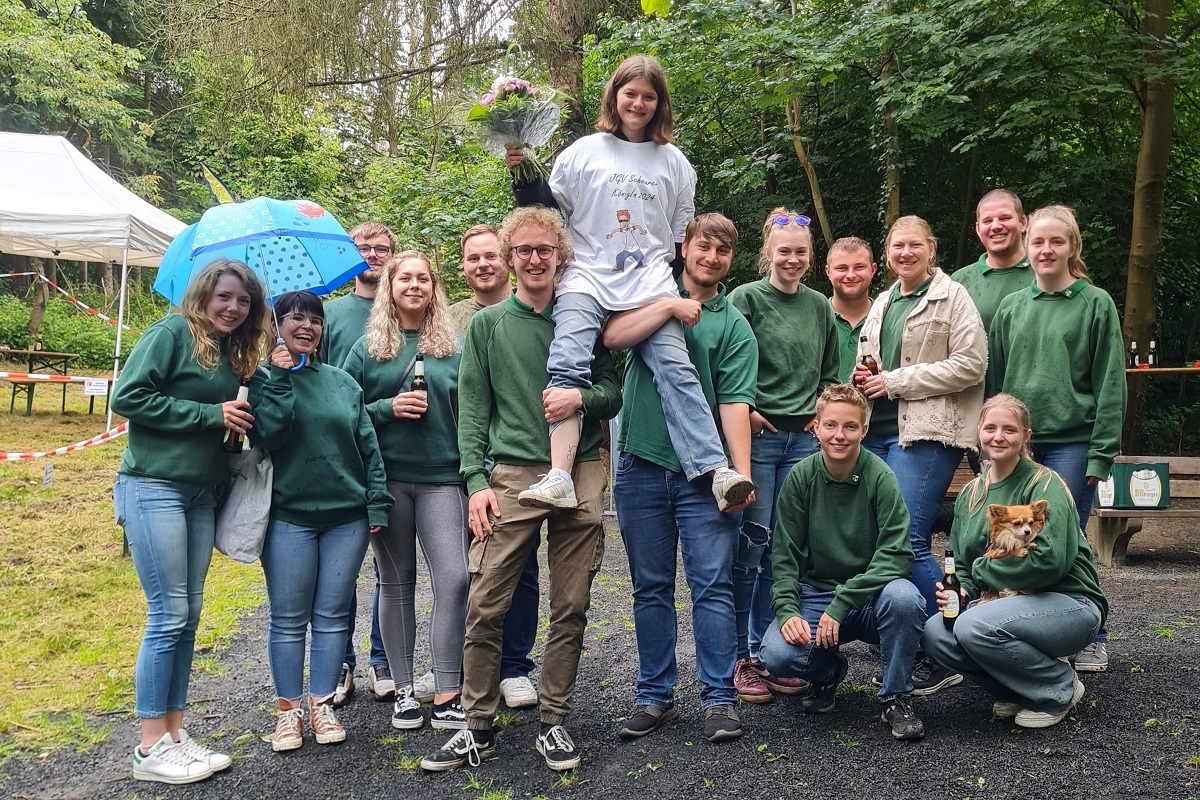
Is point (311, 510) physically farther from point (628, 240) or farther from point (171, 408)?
point (628, 240)

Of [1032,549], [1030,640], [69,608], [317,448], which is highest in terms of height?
[317,448]

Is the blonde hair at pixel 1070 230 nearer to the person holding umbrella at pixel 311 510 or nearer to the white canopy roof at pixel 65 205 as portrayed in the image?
the person holding umbrella at pixel 311 510

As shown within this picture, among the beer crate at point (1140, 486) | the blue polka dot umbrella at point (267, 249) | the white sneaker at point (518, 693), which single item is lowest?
the white sneaker at point (518, 693)

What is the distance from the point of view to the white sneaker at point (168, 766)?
326cm

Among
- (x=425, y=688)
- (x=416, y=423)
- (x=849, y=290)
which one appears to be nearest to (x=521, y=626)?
(x=425, y=688)

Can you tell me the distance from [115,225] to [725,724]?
36.2ft

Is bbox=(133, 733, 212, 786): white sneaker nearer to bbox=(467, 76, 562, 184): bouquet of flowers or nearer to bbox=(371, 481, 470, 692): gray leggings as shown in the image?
bbox=(371, 481, 470, 692): gray leggings

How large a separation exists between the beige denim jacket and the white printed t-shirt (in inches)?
43.6

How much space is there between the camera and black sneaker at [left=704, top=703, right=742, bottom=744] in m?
3.36

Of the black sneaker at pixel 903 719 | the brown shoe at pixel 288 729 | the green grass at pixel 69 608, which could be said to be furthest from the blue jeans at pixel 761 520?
the green grass at pixel 69 608

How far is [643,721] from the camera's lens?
348cm

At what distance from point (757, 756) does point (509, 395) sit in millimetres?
1550

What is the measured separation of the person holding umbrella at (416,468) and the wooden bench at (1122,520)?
486cm

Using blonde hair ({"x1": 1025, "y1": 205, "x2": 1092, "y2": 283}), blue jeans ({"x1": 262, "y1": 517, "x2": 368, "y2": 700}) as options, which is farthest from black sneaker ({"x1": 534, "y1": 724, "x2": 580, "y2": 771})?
blonde hair ({"x1": 1025, "y1": 205, "x2": 1092, "y2": 283})
